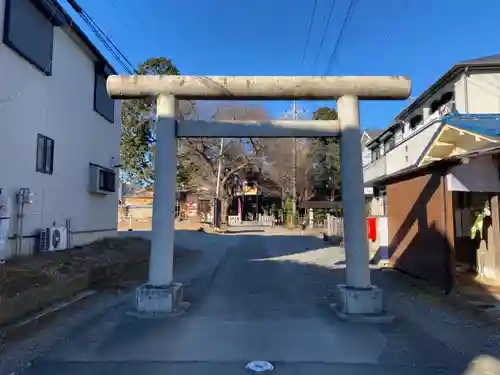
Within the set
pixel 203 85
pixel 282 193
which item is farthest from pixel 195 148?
pixel 203 85

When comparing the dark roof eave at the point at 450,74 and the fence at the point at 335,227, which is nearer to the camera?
the dark roof eave at the point at 450,74

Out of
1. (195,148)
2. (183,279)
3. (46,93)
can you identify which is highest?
(195,148)

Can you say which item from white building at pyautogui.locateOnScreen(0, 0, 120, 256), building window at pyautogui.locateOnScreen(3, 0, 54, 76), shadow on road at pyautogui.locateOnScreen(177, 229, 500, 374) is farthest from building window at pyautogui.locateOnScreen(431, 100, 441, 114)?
building window at pyautogui.locateOnScreen(3, 0, 54, 76)

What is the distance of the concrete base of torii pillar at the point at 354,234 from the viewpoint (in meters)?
6.36

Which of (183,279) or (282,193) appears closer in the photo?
(183,279)

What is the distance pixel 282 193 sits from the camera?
4100 cm

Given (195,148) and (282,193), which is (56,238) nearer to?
(195,148)

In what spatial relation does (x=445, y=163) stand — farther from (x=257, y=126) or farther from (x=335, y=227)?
(x=335, y=227)

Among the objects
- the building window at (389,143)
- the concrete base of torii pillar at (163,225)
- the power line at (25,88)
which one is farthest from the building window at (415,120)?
the power line at (25,88)

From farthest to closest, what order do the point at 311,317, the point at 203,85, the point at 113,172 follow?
the point at 113,172 < the point at 203,85 < the point at 311,317

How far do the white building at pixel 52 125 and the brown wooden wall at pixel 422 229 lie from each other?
346 inches

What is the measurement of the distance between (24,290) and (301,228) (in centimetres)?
2650

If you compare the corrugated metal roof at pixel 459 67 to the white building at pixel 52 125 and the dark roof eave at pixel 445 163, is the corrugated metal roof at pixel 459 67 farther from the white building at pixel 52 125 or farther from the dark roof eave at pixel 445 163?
the white building at pixel 52 125

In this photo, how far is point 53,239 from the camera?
9.40 meters
